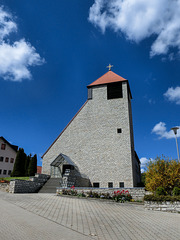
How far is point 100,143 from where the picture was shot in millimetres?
22906

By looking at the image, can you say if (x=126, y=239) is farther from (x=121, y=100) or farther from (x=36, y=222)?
(x=121, y=100)

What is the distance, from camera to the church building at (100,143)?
21.2 meters

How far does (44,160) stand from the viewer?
24.6m

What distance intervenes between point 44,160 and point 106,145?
8.69 meters

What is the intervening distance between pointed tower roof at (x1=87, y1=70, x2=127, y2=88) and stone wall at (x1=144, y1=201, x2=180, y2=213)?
17.5 m

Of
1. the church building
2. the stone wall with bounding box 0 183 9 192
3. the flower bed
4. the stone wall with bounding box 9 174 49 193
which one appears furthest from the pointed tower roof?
the stone wall with bounding box 0 183 9 192

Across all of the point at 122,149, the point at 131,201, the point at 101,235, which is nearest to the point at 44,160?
the point at 122,149

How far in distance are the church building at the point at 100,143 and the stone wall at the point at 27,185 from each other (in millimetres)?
2318

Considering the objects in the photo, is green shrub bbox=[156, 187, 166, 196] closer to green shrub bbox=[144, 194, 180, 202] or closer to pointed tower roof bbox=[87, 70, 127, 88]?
green shrub bbox=[144, 194, 180, 202]

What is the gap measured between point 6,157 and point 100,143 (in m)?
30.0

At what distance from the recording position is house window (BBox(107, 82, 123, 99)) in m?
24.6

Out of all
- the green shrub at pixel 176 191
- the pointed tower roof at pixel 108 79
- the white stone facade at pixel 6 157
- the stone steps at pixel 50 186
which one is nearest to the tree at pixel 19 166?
the white stone facade at pixel 6 157

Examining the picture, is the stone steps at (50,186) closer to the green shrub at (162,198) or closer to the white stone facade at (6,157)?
the green shrub at (162,198)

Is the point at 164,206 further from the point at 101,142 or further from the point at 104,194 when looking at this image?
the point at 101,142
